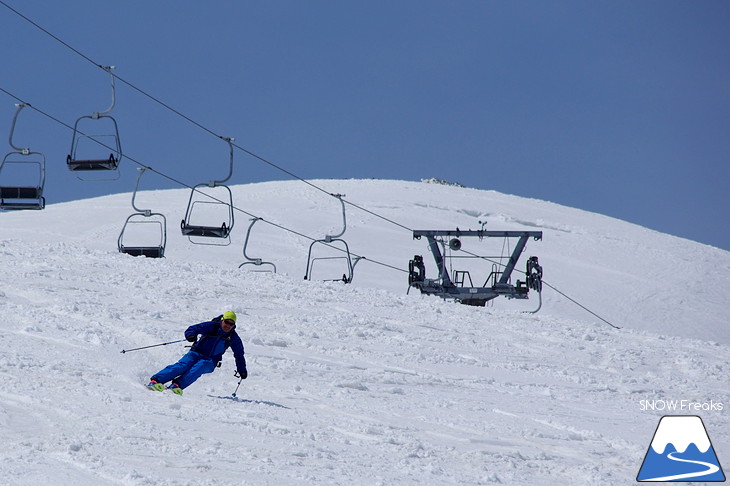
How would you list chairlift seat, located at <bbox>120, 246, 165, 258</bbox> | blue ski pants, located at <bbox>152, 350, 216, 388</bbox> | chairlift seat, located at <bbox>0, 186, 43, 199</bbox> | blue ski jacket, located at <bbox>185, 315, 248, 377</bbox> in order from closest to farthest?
blue ski pants, located at <bbox>152, 350, 216, 388</bbox>
blue ski jacket, located at <bbox>185, 315, 248, 377</bbox>
chairlift seat, located at <bbox>0, 186, 43, 199</bbox>
chairlift seat, located at <bbox>120, 246, 165, 258</bbox>

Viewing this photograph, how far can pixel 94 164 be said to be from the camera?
17.8 meters

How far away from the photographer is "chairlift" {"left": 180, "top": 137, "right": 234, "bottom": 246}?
2034cm

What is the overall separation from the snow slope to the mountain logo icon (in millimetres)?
163

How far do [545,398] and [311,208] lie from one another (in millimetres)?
35150

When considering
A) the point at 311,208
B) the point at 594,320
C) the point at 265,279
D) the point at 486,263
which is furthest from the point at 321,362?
the point at 311,208

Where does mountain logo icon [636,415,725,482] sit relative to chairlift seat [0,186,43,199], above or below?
below

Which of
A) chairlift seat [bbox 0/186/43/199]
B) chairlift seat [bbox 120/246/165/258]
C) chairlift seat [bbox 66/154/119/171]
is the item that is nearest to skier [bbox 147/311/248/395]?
chairlift seat [bbox 66/154/119/171]

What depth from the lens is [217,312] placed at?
650 inches

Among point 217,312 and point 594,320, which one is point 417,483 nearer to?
point 217,312

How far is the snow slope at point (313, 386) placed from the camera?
7.46m

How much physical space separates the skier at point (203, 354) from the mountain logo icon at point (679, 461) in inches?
166

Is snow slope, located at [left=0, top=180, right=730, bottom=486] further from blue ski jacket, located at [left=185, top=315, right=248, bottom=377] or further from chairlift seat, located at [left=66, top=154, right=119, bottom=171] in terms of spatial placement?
chairlift seat, located at [left=66, top=154, right=119, bottom=171]

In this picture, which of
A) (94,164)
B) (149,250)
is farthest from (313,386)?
(149,250)

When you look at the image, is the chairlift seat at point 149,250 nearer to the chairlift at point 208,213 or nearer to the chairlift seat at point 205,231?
the chairlift at point 208,213
